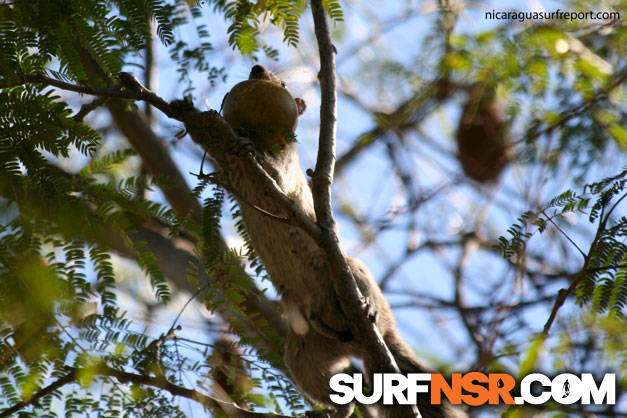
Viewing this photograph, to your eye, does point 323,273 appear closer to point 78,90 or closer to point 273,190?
point 273,190

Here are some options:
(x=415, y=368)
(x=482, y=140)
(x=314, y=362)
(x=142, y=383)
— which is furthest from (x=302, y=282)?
(x=482, y=140)

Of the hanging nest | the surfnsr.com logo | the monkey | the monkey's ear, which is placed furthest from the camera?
the hanging nest

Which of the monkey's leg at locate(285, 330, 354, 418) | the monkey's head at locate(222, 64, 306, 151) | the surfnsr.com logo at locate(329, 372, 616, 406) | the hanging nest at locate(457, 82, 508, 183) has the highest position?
the hanging nest at locate(457, 82, 508, 183)

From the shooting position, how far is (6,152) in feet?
9.53

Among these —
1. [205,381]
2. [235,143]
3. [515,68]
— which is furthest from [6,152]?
[515,68]

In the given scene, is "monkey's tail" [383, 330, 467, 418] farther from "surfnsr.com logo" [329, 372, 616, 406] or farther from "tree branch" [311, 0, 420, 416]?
"tree branch" [311, 0, 420, 416]

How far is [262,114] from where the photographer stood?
141 inches

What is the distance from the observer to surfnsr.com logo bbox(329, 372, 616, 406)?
3.07 metres

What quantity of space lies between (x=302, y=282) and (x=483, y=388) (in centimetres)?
140

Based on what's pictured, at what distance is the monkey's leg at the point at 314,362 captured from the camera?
453 cm

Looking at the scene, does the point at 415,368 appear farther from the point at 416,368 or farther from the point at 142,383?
the point at 142,383

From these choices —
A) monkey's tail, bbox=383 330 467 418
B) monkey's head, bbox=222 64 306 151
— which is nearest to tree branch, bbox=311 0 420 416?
monkey's head, bbox=222 64 306 151

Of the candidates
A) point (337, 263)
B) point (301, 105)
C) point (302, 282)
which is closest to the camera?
point (337, 263)

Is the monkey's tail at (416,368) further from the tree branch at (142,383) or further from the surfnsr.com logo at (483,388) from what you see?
the tree branch at (142,383)
